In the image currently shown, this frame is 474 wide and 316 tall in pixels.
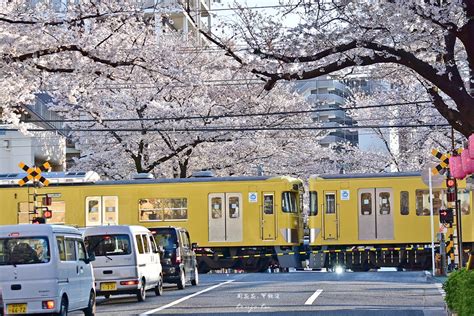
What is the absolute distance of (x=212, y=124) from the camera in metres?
42.1

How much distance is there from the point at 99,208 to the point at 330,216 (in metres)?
8.15

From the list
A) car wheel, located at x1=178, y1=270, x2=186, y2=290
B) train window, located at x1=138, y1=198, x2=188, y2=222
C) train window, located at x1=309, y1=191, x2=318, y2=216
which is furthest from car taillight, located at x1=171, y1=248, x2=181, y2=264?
train window, located at x1=309, y1=191, x2=318, y2=216

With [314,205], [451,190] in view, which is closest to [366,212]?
[314,205]

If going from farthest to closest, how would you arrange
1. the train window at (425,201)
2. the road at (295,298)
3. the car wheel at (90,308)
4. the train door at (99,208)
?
the train door at (99,208)
the train window at (425,201)
the road at (295,298)
the car wheel at (90,308)

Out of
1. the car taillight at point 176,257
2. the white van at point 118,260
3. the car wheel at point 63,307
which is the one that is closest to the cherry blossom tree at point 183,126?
the car taillight at point 176,257

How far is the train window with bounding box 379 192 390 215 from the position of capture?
118 feet

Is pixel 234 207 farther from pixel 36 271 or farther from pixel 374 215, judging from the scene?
pixel 36 271

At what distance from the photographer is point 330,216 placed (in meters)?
36.1

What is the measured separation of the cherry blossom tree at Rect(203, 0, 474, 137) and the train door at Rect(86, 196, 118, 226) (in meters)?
18.6

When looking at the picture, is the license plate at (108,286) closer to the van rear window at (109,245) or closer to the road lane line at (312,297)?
the van rear window at (109,245)

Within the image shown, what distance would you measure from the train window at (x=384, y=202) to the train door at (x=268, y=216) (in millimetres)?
3716

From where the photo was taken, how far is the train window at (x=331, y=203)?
3606 cm

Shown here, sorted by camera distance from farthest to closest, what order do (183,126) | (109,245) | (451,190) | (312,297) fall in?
(183,126) < (451,190) < (109,245) < (312,297)

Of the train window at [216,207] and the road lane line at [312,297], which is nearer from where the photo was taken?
the road lane line at [312,297]
